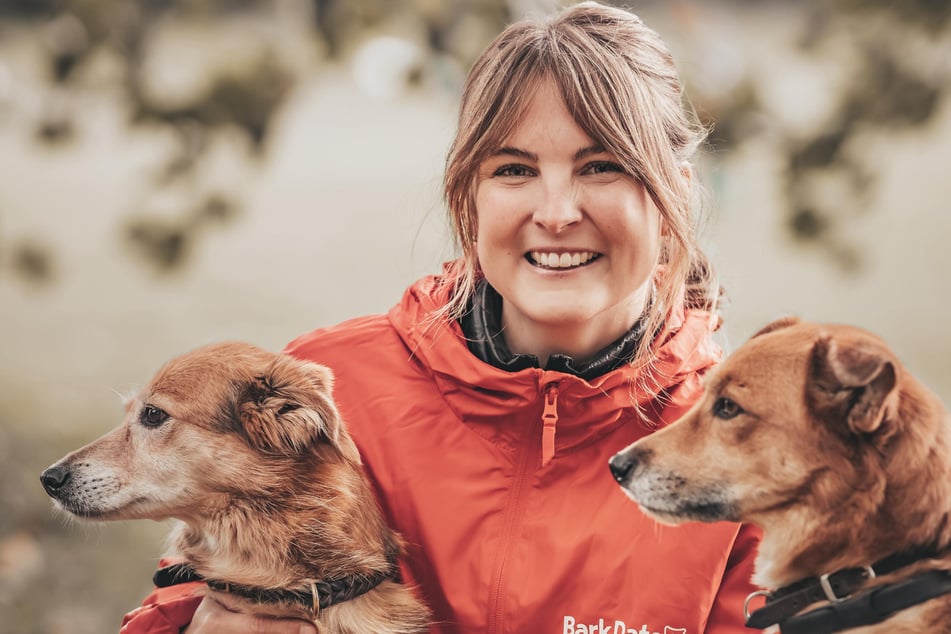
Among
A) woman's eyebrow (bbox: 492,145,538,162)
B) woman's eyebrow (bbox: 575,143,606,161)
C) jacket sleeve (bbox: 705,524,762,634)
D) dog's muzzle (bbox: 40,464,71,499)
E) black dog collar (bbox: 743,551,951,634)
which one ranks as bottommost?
jacket sleeve (bbox: 705,524,762,634)

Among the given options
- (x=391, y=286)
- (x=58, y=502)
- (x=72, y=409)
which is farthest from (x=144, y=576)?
(x=58, y=502)

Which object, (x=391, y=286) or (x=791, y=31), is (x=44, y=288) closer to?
(x=391, y=286)

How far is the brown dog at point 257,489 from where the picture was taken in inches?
108

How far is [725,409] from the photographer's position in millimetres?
2438

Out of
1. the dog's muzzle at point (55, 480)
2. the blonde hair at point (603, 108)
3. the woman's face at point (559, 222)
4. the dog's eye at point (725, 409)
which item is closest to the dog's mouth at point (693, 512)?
the dog's eye at point (725, 409)

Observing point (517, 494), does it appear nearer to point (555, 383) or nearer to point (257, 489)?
point (555, 383)

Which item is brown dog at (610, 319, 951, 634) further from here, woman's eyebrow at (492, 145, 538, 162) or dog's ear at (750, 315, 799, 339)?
woman's eyebrow at (492, 145, 538, 162)

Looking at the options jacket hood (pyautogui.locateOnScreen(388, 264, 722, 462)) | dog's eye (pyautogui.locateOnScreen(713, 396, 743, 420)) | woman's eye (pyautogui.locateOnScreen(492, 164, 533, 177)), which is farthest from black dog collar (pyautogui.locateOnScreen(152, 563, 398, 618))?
woman's eye (pyautogui.locateOnScreen(492, 164, 533, 177))

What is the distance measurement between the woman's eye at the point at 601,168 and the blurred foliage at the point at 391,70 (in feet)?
7.39

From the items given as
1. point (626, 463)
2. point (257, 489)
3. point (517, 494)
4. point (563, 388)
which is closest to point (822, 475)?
point (626, 463)

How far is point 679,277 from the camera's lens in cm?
284

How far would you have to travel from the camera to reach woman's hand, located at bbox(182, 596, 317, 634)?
105 inches

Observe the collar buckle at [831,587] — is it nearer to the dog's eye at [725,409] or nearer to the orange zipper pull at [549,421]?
the dog's eye at [725,409]

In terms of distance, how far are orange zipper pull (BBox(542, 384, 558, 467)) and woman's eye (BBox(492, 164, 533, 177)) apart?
573mm
